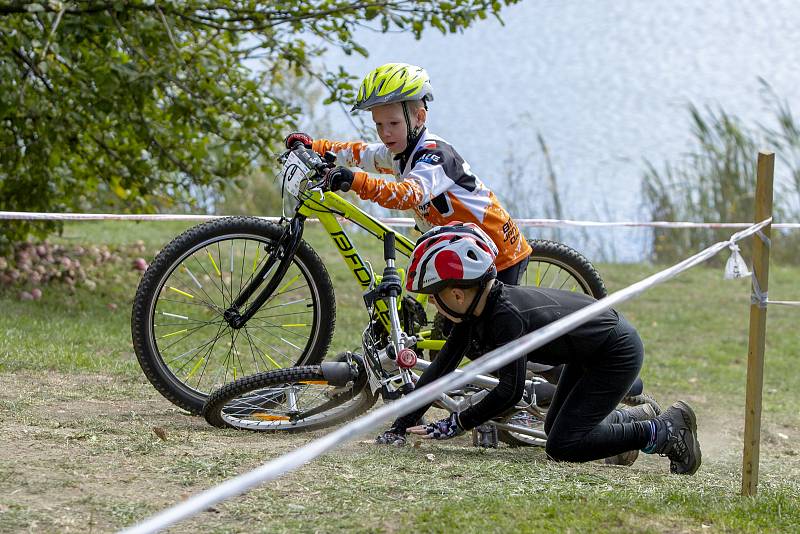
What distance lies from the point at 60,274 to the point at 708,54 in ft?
53.0

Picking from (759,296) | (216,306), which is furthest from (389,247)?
(759,296)

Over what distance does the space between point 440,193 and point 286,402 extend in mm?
1222

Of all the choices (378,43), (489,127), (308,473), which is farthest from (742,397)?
(378,43)

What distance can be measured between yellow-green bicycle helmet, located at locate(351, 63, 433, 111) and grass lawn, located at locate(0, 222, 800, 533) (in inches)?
61.3

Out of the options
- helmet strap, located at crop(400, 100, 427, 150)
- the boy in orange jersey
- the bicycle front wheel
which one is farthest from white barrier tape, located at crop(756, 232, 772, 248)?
the bicycle front wheel

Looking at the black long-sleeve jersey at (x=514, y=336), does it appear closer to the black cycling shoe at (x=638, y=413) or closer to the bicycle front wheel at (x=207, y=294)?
the black cycling shoe at (x=638, y=413)

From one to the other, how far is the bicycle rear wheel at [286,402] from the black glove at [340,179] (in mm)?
832

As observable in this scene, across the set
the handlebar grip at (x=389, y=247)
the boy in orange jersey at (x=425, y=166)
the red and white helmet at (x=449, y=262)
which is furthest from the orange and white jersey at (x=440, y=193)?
the red and white helmet at (x=449, y=262)

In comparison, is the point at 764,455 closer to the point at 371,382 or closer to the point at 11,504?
the point at 371,382

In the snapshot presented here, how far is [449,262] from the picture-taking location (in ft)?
14.0

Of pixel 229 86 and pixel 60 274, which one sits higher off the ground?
pixel 229 86

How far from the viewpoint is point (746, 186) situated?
12.4m

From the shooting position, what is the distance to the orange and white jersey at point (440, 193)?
4.82m

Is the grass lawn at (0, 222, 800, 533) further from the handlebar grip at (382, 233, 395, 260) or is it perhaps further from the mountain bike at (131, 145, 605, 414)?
the handlebar grip at (382, 233, 395, 260)
